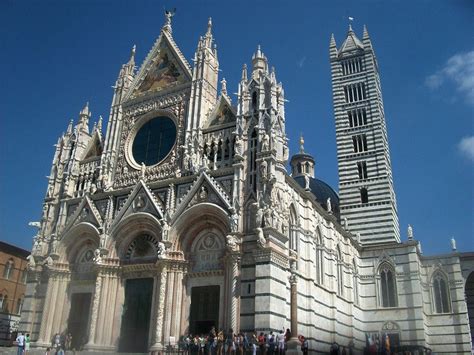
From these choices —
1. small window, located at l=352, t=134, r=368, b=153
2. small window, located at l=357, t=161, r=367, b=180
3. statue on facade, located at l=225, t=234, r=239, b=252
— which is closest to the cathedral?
statue on facade, located at l=225, t=234, r=239, b=252

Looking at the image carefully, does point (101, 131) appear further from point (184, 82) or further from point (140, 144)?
point (184, 82)

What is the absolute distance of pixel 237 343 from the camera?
717 inches

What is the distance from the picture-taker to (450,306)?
3503cm

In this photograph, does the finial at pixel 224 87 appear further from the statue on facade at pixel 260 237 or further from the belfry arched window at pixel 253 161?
the statue on facade at pixel 260 237

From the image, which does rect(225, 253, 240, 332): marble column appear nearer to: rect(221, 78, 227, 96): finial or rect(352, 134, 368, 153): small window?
rect(221, 78, 227, 96): finial

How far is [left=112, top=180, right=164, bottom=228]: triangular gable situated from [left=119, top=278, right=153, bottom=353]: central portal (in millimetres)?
3513

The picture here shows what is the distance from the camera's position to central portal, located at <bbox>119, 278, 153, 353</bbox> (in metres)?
23.1

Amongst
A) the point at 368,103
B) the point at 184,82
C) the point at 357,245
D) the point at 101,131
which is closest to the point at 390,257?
the point at 357,245

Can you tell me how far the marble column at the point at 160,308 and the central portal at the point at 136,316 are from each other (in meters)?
1.40

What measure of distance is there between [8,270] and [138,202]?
20.9 meters

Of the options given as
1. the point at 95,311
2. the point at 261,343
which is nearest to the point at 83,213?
the point at 95,311

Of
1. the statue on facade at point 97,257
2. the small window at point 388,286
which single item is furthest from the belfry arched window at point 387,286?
the statue on facade at point 97,257

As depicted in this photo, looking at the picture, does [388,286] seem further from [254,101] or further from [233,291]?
[254,101]

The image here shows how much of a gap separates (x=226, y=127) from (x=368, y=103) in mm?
22160
